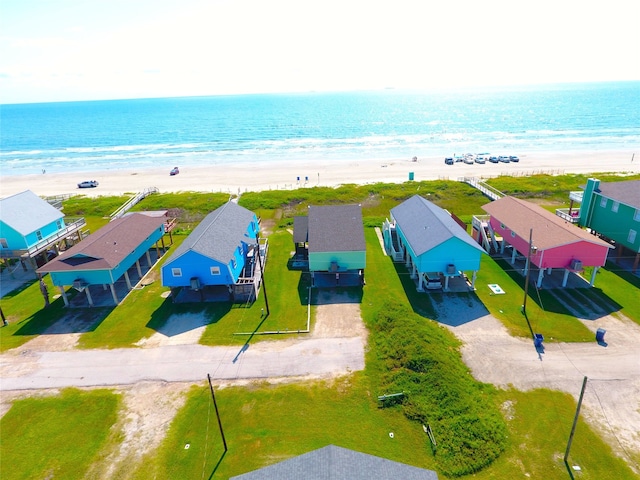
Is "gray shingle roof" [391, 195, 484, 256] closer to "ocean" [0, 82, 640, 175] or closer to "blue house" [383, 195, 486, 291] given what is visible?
"blue house" [383, 195, 486, 291]

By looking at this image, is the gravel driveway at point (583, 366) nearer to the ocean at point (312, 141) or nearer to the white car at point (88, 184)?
the ocean at point (312, 141)

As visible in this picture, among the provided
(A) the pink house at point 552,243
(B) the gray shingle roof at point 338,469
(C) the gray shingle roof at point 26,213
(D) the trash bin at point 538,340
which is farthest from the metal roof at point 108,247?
(A) the pink house at point 552,243

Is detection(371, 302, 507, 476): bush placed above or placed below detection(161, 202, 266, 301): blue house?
below

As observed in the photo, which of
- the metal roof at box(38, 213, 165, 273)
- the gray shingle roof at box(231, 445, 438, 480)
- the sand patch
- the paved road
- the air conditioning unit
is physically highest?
the metal roof at box(38, 213, 165, 273)

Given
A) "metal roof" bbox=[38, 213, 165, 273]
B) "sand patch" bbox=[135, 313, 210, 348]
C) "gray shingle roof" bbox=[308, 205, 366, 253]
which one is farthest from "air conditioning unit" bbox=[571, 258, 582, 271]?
"metal roof" bbox=[38, 213, 165, 273]

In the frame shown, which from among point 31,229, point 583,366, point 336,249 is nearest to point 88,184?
point 31,229

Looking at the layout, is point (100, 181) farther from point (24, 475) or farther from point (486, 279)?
point (486, 279)

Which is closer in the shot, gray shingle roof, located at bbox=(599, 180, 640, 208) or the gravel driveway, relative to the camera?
the gravel driveway

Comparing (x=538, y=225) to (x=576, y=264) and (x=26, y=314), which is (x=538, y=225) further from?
(x=26, y=314)
